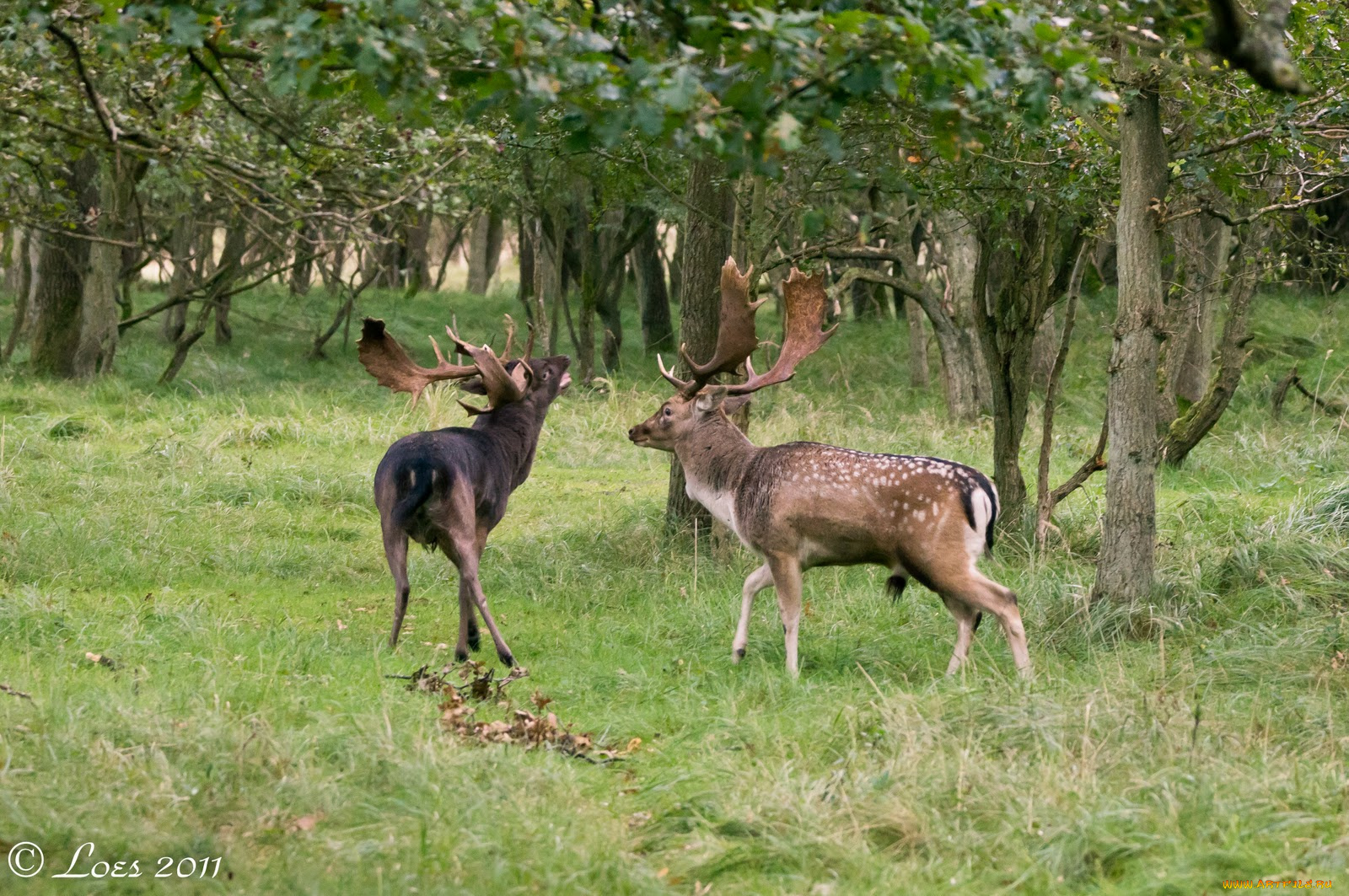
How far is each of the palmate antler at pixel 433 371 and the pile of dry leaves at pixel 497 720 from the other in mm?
2337

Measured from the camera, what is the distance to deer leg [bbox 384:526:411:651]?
7.74 m

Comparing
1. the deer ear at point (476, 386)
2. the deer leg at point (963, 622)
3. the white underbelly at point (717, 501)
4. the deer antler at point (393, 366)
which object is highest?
the deer antler at point (393, 366)

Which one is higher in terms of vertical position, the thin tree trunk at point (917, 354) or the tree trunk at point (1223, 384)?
the tree trunk at point (1223, 384)

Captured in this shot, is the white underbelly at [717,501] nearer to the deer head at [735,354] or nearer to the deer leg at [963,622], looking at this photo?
the deer head at [735,354]

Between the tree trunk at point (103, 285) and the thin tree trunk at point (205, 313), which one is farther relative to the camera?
the thin tree trunk at point (205, 313)

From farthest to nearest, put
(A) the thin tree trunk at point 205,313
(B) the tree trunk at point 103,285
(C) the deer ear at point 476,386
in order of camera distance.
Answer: (A) the thin tree trunk at point 205,313
(B) the tree trunk at point 103,285
(C) the deer ear at point 476,386

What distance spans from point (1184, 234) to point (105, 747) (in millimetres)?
10674

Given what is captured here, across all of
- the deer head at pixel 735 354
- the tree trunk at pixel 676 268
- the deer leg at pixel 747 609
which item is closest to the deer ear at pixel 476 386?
the deer head at pixel 735 354

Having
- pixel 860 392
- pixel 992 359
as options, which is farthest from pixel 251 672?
pixel 860 392

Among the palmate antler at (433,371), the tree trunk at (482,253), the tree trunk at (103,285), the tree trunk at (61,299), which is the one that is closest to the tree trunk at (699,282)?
the palmate antler at (433,371)

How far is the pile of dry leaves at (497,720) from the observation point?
233 inches

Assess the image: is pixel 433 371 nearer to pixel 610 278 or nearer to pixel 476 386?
pixel 476 386

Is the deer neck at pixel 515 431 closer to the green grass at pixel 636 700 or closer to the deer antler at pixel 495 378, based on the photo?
the deer antler at pixel 495 378

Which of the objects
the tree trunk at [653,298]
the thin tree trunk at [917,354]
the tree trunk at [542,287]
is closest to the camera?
the tree trunk at [542,287]
